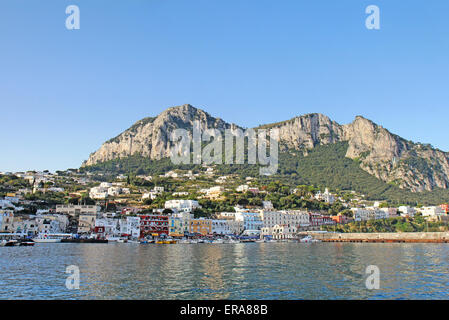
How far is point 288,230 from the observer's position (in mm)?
120250

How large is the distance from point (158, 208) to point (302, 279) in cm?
9766

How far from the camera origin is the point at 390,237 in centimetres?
10319

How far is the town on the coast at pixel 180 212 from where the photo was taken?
3775 inches

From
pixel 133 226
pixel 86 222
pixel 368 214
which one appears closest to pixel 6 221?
pixel 86 222

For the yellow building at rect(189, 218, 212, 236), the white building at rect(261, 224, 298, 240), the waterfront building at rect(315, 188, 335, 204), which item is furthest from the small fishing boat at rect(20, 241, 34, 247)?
the waterfront building at rect(315, 188, 335, 204)

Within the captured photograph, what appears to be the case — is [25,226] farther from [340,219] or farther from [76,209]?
[340,219]

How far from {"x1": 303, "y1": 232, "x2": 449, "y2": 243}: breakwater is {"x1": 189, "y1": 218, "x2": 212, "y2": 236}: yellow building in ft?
106

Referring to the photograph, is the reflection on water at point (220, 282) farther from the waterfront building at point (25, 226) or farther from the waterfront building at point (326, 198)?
the waterfront building at point (326, 198)

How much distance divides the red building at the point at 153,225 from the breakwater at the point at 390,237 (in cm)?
4553

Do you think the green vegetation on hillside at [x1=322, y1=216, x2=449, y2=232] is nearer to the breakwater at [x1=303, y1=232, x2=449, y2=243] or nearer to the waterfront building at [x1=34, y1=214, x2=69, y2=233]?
the breakwater at [x1=303, y1=232, x2=449, y2=243]

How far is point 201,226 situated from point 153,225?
1457 centimetres

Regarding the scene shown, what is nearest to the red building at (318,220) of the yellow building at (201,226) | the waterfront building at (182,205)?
the yellow building at (201,226)

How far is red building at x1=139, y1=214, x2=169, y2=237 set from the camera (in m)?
103
